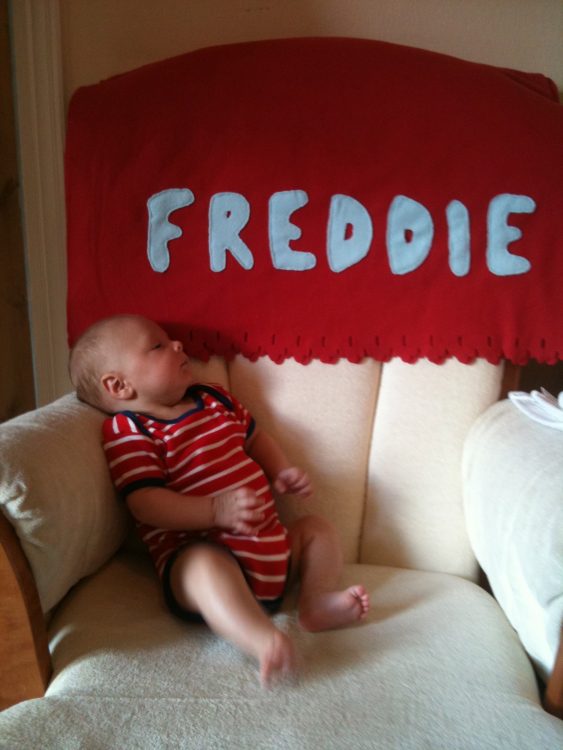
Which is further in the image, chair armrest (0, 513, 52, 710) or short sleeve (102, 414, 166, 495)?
short sleeve (102, 414, 166, 495)

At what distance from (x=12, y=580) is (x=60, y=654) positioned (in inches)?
4.9

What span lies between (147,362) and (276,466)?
25 centimetres

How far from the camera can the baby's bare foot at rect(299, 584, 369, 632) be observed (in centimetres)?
74

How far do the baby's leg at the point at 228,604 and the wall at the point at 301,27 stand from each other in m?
0.96

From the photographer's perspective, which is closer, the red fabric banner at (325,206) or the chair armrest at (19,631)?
the chair armrest at (19,631)

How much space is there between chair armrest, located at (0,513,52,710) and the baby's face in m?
0.28

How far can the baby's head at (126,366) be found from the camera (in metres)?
0.85

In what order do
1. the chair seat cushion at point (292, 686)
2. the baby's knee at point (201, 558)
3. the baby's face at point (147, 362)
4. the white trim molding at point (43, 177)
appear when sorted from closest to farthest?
the chair seat cushion at point (292, 686) → the baby's knee at point (201, 558) → the baby's face at point (147, 362) → the white trim molding at point (43, 177)

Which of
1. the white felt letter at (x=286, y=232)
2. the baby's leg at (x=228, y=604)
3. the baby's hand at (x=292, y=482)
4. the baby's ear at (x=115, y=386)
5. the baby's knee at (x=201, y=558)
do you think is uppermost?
the white felt letter at (x=286, y=232)

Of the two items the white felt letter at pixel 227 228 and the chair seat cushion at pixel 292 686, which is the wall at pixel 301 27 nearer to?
the white felt letter at pixel 227 228

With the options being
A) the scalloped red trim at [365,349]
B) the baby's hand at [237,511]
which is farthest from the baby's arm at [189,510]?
the scalloped red trim at [365,349]

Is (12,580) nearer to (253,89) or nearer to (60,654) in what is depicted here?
(60,654)

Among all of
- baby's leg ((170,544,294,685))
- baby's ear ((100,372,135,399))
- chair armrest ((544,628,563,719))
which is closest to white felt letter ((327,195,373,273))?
baby's ear ((100,372,135,399))

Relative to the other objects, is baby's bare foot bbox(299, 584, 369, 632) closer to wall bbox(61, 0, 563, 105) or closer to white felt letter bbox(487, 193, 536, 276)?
white felt letter bbox(487, 193, 536, 276)
